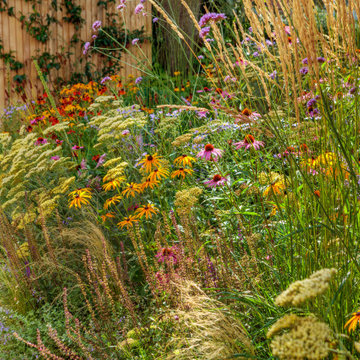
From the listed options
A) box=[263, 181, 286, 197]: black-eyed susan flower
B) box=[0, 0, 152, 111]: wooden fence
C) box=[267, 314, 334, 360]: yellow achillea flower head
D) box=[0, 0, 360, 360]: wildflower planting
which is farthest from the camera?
box=[0, 0, 152, 111]: wooden fence

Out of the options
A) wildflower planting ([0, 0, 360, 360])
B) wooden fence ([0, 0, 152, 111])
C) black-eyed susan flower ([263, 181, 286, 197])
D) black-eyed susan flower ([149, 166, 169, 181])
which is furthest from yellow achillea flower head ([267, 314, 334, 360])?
wooden fence ([0, 0, 152, 111])

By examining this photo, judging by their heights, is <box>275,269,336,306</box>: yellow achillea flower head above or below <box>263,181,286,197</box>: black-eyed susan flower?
above

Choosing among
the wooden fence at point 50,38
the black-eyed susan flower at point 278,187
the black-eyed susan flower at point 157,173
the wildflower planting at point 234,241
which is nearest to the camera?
the wildflower planting at point 234,241

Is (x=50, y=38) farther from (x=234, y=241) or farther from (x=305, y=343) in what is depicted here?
(x=305, y=343)

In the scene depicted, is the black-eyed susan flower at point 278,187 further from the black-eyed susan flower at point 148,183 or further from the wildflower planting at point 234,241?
the black-eyed susan flower at point 148,183

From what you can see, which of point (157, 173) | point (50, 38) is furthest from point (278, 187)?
point (50, 38)

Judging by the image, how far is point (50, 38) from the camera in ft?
28.3

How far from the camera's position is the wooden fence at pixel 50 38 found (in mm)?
8125

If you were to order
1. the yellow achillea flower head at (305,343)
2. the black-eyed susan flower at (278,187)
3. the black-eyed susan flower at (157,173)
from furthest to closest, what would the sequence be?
1. the black-eyed susan flower at (157,173)
2. the black-eyed susan flower at (278,187)
3. the yellow achillea flower head at (305,343)

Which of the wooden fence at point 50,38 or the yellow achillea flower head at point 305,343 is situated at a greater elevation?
the wooden fence at point 50,38

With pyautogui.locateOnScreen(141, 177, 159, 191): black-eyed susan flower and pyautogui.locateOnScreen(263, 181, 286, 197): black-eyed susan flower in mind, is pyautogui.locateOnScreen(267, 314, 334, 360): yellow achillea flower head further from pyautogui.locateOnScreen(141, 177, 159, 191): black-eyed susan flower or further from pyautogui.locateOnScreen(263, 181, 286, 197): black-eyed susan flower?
pyautogui.locateOnScreen(141, 177, 159, 191): black-eyed susan flower

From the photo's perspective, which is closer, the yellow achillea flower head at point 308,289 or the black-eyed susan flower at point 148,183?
the yellow achillea flower head at point 308,289

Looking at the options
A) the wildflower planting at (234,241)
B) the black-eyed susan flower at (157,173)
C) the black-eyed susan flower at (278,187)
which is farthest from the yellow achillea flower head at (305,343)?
the black-eyed susan flower at (157,173)

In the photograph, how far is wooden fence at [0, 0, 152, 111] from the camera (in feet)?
26.7
